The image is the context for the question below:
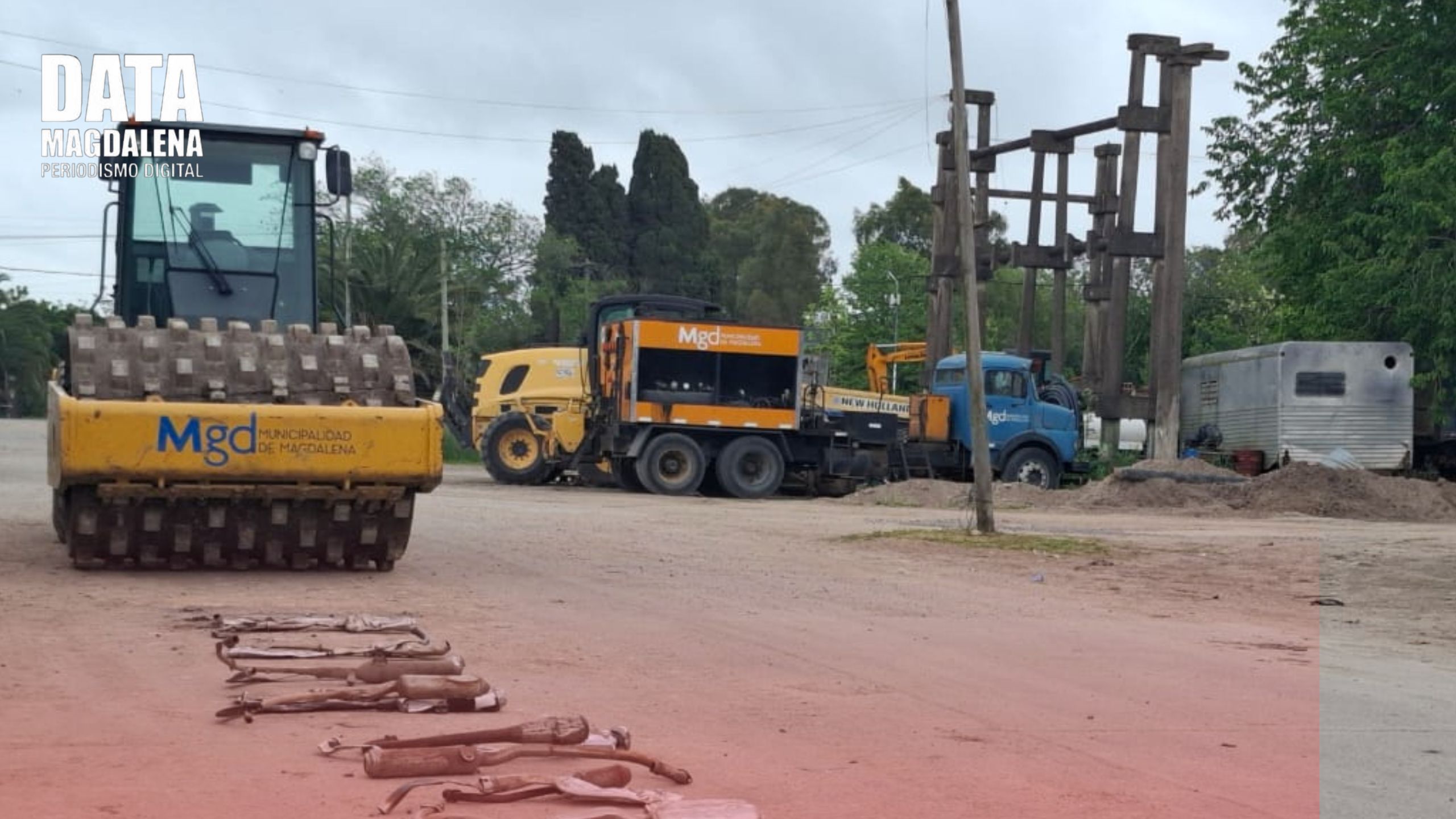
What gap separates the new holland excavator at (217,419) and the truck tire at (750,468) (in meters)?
18.5

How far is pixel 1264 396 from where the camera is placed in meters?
35.2

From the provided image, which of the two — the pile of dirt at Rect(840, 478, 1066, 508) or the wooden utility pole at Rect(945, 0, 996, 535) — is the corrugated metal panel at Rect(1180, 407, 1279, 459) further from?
the wooden utility pole at Rect(945, 0, 996, 535)

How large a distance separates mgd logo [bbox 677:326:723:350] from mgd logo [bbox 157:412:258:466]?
20.2m

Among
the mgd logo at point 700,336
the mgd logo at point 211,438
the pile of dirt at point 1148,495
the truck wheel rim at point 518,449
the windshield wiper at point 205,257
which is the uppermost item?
the mgd logo at point 700,336

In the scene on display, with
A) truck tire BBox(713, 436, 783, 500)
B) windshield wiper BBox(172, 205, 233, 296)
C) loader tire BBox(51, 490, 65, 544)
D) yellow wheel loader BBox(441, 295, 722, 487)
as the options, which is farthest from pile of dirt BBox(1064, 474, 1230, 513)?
loader tire BBox(51, 490, 65, 544)

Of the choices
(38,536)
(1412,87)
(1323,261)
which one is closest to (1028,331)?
(1323,261)

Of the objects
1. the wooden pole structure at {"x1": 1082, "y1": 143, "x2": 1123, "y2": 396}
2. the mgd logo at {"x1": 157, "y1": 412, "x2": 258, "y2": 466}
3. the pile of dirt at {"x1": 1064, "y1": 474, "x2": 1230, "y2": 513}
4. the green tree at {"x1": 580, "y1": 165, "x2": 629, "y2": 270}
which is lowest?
the pile of dirt at {"x1": 1064, "y1": 474, "x2": 1230, "y2": 513}

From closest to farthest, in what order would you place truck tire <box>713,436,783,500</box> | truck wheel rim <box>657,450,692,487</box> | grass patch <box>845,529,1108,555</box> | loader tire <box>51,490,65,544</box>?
1. loader tire <box>51,490,65,544</box>
2. grass patch <box>845,529,1108,555</box>
3. truck wheel rim <box>657,450,692,487</box>
4. truck tire <box>713,436,783,500</box>

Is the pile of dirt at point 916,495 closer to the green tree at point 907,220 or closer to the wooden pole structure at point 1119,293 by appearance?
the wooden pole structure at point 1119,293

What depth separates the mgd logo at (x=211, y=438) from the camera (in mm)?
12078

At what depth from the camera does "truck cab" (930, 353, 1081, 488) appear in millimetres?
34688

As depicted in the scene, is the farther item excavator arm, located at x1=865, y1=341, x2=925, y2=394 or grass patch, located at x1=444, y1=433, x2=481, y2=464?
grass patch, located at x1=444, y1=433, x2=481, y2=464

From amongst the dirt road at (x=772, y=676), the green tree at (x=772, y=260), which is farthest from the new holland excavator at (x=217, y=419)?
the green tree at (x=772, y=260)

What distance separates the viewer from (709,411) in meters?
32.6
